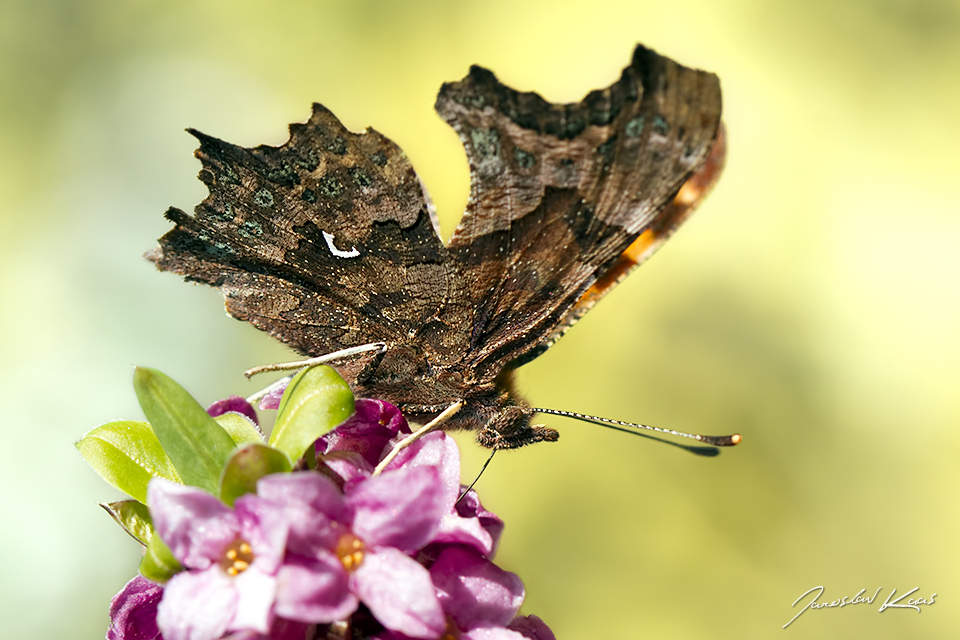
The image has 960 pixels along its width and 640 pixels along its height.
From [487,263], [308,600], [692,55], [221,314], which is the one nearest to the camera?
[308,600]

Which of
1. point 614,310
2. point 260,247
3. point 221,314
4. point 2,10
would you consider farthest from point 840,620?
point 2,10

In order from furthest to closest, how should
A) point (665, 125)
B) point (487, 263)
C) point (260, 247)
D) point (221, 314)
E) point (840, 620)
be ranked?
1. point (221, 314)
2. point (840, 620)
3. point (260, 247)
4. point (487, 263)
5. point (665, 125)

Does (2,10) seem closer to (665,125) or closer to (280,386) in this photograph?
(280,386)

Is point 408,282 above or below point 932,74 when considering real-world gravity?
below

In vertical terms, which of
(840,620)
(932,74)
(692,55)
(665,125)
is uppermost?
(932,74)

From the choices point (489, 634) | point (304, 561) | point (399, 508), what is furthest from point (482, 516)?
point (304, 561)

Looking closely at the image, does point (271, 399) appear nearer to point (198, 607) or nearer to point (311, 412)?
point (311, 412)

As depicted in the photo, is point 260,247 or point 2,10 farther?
point 2,10
